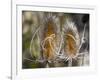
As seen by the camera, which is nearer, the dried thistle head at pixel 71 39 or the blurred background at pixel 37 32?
the blurred background at pixel 37 32

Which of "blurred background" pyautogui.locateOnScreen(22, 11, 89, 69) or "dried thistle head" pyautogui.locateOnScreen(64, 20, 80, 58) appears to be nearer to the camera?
"blurred background" pyautogui.locateOnScreen(22, 11, 89, 69)

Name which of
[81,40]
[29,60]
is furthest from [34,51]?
[81,40]

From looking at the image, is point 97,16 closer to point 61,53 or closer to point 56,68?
point 61,53

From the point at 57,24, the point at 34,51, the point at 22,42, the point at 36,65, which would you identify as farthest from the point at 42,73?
the point at 57,24

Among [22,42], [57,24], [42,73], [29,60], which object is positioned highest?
[57,24]

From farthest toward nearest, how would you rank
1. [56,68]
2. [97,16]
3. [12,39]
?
[97,16]
[56,68]
[12,39]

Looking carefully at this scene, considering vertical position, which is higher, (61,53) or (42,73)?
(61,53)

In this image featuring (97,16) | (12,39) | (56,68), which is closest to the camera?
(12,39)

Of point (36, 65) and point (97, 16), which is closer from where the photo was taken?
point (36, 65)

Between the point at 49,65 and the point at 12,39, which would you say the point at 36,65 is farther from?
the point at 12,39
